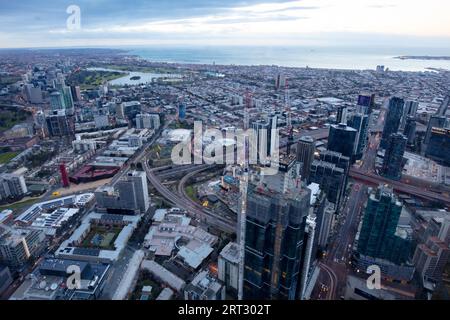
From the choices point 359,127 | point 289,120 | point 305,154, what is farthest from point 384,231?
point 289,120

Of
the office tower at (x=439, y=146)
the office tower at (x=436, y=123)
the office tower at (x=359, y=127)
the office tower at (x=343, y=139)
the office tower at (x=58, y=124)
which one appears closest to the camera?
the office tower at (x=343, y=139)

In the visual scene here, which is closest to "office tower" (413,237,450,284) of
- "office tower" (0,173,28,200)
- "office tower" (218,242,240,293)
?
A: "office tower" (218,242,240,293)

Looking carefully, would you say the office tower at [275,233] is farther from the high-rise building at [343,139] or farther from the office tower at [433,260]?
the high-rise building at [343,139]

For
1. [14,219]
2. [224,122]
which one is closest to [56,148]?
[14,219]

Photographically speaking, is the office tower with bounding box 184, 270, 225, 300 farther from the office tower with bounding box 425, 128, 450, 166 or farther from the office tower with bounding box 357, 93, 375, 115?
the office tower with bounding box 357, 93, 375, 115

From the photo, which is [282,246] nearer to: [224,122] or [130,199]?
[130,199]

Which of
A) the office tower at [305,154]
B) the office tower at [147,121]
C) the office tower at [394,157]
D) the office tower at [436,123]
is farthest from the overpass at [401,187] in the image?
the office tower at [147,121]

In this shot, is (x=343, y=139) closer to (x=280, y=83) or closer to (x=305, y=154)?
(x=305, y=154)
